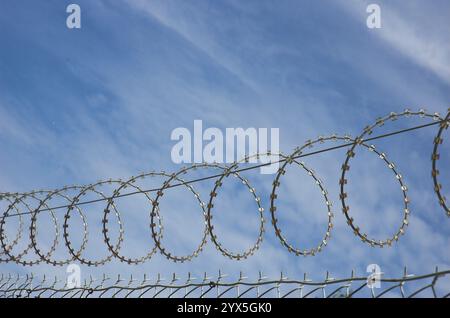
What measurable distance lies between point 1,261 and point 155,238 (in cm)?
728

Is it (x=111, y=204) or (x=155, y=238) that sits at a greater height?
(x=111, y=204)

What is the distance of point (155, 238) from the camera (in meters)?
13.2
